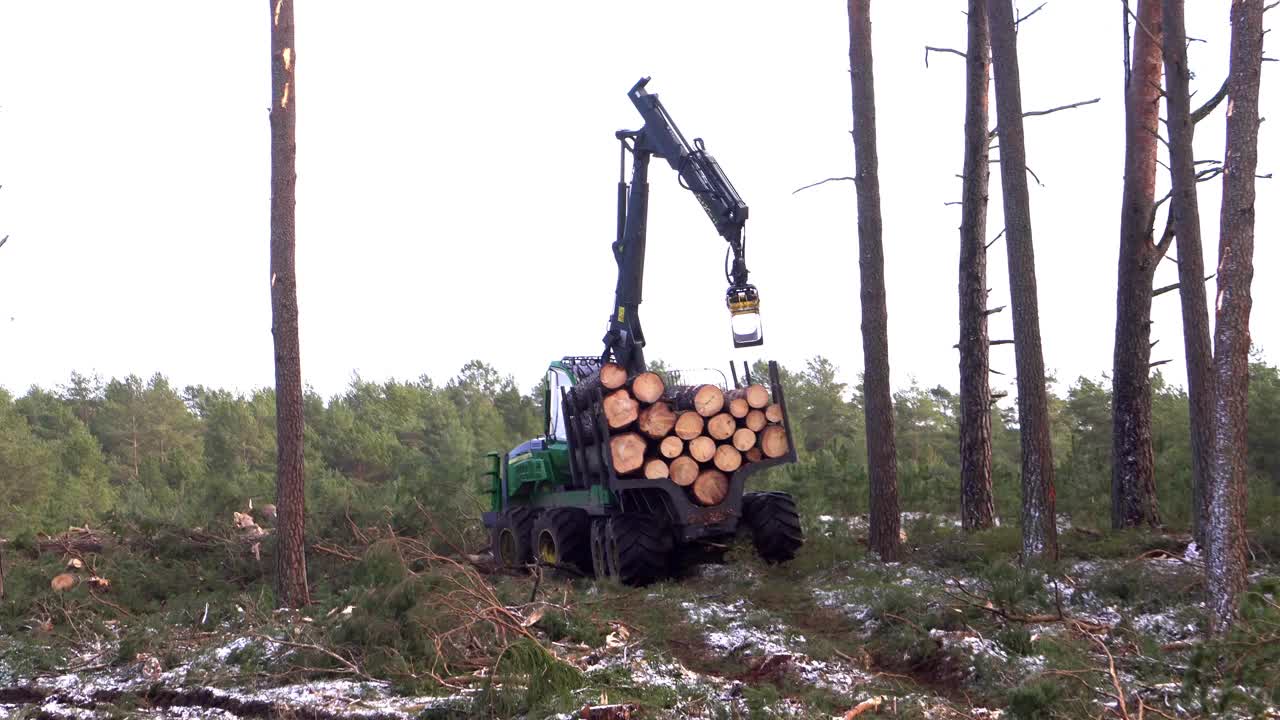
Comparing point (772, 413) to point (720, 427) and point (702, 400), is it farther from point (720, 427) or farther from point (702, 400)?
point (702, 400)

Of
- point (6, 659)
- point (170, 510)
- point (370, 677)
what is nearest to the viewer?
point (370, 677)

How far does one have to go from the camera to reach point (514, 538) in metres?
14.0

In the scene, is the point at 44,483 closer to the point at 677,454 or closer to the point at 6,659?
the point at 6,659

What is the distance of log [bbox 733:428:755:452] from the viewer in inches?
466

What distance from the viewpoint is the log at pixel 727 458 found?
11781mm

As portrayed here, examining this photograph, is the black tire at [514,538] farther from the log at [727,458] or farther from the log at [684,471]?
the log at [727,458]

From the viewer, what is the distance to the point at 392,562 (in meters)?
9.95

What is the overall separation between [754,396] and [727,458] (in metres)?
0.72

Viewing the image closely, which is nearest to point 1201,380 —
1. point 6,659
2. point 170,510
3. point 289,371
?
point 289,371

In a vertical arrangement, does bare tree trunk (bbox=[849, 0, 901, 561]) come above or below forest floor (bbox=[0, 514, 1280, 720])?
above

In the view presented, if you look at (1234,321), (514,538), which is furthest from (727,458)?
(1234,321)

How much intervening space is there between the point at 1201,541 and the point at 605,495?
5.75 meters

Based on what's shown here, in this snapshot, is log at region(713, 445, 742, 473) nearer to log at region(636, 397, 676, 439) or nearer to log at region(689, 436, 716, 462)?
log at region(689, 436, 716, 462)

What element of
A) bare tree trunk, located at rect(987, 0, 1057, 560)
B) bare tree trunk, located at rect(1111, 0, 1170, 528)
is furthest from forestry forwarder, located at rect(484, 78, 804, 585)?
bare tree trunk, located at rect(1111, 0, 1170, 528)
